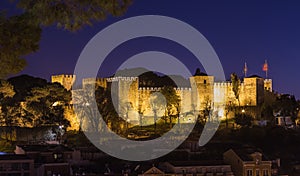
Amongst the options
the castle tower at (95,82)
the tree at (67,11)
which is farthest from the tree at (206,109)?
the tree at (67,11)

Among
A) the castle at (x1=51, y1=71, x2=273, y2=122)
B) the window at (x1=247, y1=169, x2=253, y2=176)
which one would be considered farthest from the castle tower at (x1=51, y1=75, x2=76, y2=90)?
the window at (x1=247, y1=169, x2=253, y2=176)

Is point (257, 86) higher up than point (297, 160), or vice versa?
point (257, 86)

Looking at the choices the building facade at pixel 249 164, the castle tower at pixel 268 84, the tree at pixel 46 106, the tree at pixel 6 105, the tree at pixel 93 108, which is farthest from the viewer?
the castle tower at pixel 268 84

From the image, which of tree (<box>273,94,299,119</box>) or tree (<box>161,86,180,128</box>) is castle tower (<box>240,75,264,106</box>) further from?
tree (<box>161,86,180,128</box>)

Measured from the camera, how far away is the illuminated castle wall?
44.0 metres

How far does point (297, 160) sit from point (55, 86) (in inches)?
661

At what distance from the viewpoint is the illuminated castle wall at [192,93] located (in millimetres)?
43969

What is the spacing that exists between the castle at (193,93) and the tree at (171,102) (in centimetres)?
53

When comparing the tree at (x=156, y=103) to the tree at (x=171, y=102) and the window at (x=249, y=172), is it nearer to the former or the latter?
the tree at (x=171, y=102)

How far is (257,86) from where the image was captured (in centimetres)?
4688

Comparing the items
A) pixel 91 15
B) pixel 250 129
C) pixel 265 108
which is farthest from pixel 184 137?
pixel 91 15

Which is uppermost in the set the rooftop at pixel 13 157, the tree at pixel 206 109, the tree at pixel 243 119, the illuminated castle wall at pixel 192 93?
the illuminated castle wall at pixel 192 93

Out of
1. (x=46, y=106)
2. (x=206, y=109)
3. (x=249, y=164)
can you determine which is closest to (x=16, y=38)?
(x=249, y=164)

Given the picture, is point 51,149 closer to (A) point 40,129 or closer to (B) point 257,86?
(A) point 40,129
